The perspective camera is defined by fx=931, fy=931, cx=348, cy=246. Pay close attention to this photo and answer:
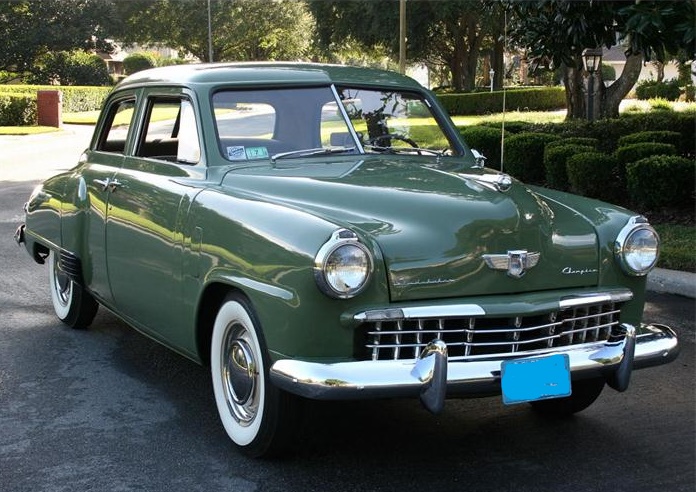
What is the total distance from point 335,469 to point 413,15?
40784 mm

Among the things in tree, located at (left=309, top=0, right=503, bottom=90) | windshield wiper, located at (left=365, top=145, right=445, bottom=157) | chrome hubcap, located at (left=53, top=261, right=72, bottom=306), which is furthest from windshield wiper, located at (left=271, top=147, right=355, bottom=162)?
tree, located at (left=309, top=0, right=503, bottom=90)

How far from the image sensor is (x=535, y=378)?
11.7 ft

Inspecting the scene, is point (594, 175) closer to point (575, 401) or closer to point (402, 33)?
point (575, 401)

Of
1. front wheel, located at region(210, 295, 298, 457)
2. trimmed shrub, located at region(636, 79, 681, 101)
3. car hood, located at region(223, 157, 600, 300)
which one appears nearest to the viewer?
car hood, located at region(223, 157, 600, 300)

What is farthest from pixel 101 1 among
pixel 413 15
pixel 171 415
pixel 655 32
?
pixel 171 415

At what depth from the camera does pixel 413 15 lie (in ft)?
141

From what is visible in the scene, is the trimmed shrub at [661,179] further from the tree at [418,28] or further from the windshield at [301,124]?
the tree at [418,28]

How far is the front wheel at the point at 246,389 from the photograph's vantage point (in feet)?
12.2

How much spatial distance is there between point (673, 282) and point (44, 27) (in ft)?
152

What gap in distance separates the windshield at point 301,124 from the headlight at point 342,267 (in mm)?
1315

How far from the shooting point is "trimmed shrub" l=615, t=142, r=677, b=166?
10668mm

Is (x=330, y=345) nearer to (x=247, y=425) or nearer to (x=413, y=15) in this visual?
(x=247, y=425)

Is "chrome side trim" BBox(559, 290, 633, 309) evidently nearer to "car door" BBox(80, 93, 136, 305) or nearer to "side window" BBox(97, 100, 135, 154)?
"car door" BBox(80, 93, 136, 305)

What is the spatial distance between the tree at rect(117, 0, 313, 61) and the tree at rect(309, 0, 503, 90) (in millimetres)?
13651
